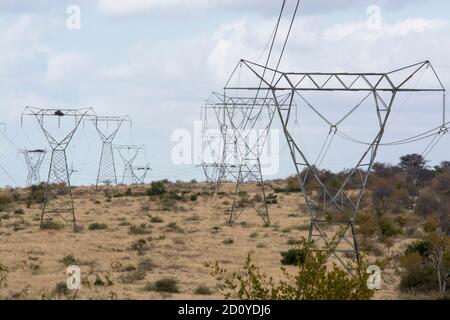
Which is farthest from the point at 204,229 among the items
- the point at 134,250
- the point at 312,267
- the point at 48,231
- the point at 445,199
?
the point at 312,267

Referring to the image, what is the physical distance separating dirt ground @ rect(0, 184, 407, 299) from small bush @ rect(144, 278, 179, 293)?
0.35 meters

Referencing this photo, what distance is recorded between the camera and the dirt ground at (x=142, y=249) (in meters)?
38.4

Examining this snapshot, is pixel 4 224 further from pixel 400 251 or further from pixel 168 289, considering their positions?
pixel 168 289

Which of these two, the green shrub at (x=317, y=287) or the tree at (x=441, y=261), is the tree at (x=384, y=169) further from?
the green shrub at (x=317, y=287)

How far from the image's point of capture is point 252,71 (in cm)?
3638

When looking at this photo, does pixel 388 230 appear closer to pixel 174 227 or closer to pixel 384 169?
pixel 174 227

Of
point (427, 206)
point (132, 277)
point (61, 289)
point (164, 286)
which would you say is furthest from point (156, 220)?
point (61, 289)

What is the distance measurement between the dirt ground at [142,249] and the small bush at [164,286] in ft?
1.15

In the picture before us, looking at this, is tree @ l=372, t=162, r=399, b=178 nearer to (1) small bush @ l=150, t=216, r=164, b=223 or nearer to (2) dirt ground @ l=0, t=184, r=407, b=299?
(2) dirt ground @ l=0, t=184, r=407, b=299

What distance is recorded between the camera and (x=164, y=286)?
38125 mm

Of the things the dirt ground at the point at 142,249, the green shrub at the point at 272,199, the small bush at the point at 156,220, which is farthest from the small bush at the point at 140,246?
the green shrub at the point at 272,199

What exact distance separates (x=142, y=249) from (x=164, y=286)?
54.1 feet
